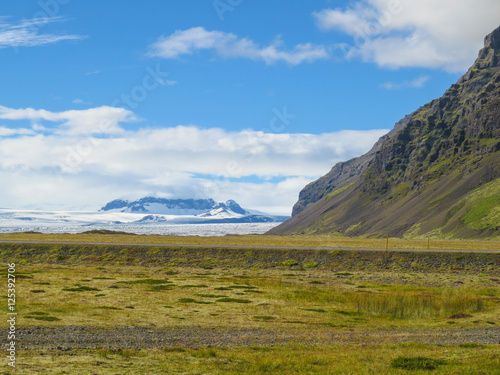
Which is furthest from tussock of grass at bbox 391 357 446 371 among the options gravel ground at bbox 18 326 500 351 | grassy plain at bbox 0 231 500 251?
grassy plain at bbox 0 231 500 251

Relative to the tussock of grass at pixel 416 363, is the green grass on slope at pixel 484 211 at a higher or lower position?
higher

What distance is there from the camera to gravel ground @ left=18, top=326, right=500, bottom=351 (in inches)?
952

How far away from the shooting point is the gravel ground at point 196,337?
24188 millimetres

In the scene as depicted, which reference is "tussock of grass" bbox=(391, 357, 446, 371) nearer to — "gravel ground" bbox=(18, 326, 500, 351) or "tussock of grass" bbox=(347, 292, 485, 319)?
"gravel ground" bbox=(18, 326, 500, 351)

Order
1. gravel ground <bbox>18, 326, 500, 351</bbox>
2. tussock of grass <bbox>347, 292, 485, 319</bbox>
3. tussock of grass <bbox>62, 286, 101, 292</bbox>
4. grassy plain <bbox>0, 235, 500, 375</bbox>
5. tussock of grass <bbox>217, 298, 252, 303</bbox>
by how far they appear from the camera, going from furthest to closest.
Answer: tussock of grass <bbox>62, 286, 101, 292</bbox> < tussock of grass <bbox>217, 298, 252, 303</bbox> < tussock of grass <bbox>347, 292, 485, 319</bbox> < gravel ground <bbox>18, 326, 500, 351</bbox> < grassy plain <bbox>0, 235, 500, 375</bbox>

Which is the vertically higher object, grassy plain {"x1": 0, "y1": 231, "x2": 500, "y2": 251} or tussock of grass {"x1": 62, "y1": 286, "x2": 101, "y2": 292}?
grassy plain {"x1": 0, "y1": 231, "x2": 500, "y2": 251}

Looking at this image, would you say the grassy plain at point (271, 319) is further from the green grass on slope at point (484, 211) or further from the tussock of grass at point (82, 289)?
the green grass on slope at point (484, 211)

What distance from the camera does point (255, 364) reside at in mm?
20469

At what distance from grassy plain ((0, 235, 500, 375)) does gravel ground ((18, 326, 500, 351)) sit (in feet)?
0.35

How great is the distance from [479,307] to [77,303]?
113ft

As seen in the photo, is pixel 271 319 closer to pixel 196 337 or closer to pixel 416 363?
pixel 196 337

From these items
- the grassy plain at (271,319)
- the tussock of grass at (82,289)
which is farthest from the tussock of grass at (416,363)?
the tussock of grass at (82,289)

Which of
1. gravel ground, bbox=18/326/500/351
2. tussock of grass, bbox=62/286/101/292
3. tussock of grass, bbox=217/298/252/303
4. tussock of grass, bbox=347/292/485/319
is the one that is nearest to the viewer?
gravel ground, bbox=18/326/500/351

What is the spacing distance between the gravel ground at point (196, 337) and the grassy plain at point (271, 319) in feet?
0.35
